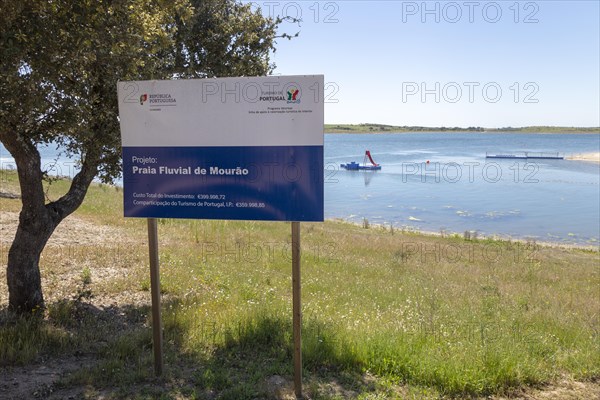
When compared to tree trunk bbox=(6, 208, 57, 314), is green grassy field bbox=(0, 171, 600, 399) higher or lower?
lower

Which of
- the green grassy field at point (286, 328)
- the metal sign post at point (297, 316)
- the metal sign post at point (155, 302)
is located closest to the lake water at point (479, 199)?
the green grassy field at point (286, 328)

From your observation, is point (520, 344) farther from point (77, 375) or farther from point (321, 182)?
point (77, 375)

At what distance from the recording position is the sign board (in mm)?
5043

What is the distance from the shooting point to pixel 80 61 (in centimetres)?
628

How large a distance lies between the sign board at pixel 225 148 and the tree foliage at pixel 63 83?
122 centimetres

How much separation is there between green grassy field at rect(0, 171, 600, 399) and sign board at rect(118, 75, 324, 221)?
1756 millimetres

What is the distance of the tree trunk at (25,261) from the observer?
7215mm

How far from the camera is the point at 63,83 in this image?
6688mm

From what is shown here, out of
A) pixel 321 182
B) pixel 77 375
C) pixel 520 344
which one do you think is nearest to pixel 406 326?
pixel 520 344

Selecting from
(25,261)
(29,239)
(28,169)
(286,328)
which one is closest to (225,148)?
(286,328)

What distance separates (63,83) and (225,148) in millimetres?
2865

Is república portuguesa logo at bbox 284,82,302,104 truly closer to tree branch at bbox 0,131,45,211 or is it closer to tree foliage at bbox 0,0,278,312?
tree foliage at bbox 0,0,278,312

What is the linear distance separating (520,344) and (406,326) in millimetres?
1450

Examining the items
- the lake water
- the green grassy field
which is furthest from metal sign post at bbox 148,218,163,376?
the lake water
